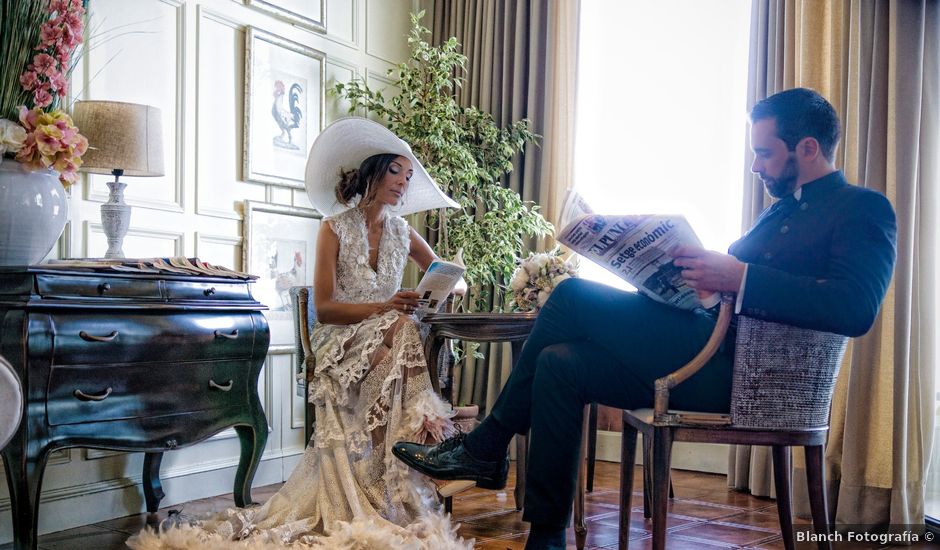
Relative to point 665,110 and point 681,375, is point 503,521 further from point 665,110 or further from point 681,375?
point 665,110

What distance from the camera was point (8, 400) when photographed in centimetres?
136

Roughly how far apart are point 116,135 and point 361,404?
3.95ft

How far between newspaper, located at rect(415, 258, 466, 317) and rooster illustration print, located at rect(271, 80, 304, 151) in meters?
1.37

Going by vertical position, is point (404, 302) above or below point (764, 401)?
above

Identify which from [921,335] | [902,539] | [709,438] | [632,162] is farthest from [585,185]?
[709,438]

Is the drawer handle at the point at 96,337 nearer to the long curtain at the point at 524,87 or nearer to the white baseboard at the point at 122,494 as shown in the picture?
the white baseboard at the point at 122,494

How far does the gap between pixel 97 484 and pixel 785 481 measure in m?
2.31

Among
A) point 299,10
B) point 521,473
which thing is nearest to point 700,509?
point 521,473

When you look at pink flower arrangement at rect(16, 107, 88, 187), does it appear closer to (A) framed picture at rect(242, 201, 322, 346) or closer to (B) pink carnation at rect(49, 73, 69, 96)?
(B) pink carnation at rect(49, 73, 69, 96)

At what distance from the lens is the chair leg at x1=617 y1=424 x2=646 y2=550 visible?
232cm

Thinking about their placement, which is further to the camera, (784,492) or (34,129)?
(34,129)

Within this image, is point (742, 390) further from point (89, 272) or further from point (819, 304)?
point (89, 272)

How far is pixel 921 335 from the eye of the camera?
9.71ft

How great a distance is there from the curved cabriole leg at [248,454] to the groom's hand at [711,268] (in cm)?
174
